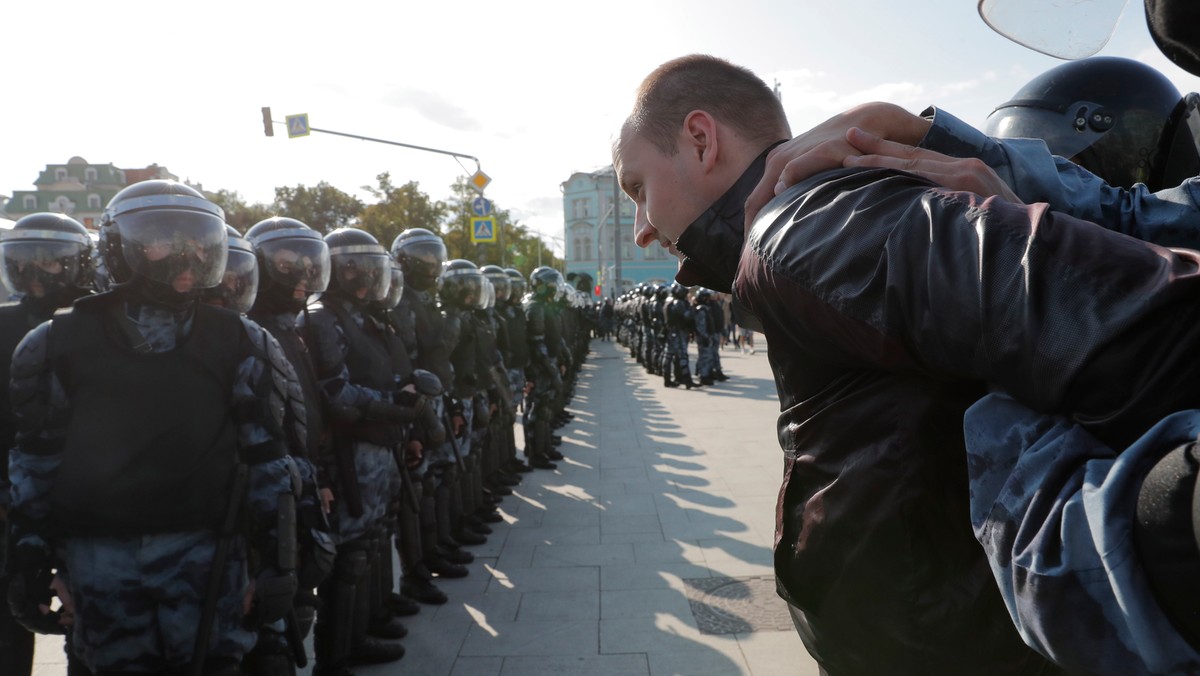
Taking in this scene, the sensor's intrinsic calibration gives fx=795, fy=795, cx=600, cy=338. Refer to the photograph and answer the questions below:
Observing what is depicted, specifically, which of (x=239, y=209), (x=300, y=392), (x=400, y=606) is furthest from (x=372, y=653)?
(x=239, y=209)

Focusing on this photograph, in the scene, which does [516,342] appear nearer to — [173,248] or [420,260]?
[420,260]

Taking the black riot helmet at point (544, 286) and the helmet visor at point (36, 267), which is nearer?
the helmet visor at point (36, 267)

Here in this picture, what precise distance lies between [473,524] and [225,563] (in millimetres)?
4255

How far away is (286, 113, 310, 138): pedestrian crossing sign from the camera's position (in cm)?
1750

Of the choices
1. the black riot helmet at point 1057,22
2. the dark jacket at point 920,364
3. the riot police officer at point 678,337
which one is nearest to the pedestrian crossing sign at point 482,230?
the riot police officer at point 678,337

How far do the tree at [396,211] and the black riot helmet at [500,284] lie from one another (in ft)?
73.8

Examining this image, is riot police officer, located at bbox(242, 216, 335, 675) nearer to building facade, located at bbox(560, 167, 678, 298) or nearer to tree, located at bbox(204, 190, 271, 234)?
tree, located at bbox(204, 190, 271, 234)

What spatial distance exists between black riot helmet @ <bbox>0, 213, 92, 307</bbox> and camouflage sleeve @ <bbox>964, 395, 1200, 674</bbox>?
14.5 feet

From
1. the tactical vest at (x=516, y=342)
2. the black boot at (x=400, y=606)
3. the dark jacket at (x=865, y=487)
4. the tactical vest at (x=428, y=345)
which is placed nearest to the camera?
the dark jacket at (x=865, y=487)

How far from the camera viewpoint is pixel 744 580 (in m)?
5.34

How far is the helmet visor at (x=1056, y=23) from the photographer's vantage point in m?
1.35

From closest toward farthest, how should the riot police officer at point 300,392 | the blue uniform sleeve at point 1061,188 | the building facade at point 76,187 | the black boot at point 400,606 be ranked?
the blue uniform sleeve at point 1061,188 < the riot police officer at point 300,392 < the black boot at point 400,606 < the building facade at point 76,187

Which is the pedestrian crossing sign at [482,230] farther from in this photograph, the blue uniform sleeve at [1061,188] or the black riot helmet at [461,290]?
the blue uniform sleeve at [1061,188]

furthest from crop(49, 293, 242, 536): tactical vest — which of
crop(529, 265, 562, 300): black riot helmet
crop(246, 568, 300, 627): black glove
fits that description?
crop(529, 265, 562, 300): black riot helmet
